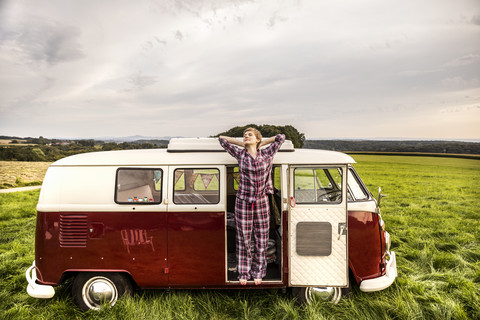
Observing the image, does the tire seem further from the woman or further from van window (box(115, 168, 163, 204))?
the woman

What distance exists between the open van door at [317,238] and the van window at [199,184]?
1.14 m

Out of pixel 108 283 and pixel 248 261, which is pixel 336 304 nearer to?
pixel 248 261

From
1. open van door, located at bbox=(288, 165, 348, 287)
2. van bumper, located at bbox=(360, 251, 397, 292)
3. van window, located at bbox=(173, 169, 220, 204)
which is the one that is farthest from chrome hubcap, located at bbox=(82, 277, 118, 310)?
van bumper, located at bbox=(360, 251, 397, 292)

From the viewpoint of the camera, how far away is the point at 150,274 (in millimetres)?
4375

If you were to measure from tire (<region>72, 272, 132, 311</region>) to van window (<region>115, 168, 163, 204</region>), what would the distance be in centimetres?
122

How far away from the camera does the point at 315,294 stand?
14.7ft

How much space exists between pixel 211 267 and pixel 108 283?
5.35 feet

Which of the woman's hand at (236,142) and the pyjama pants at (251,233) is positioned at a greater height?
the woman's hand at (236,142)

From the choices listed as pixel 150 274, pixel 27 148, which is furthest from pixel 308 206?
pixel 27 148

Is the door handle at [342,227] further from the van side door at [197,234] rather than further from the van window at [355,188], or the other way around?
the van side door at [197,234]

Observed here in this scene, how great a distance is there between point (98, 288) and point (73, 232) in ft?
3.15

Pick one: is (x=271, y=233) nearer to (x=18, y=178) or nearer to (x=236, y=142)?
(x=236, y=142)

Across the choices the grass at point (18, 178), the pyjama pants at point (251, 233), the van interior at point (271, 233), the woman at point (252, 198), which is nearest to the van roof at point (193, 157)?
the woman at point (252, 198)

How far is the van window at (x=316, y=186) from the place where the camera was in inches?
174
